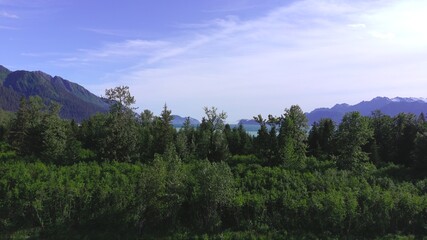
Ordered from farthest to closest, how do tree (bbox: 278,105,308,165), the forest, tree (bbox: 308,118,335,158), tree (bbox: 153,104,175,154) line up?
tree (bbox: 308,118,335,158) → tree (bbox: 153,104,175,154) → tree (bbox: 278,105,308,165) → the forest

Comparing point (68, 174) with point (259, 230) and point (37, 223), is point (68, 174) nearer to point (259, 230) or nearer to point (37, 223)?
point (37, 223)

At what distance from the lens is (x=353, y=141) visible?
3938cm

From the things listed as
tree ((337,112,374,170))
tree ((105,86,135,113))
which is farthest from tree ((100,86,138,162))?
tree ((337,112,374,170))

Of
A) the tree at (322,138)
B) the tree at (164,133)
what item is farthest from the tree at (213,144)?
the tree at (322,138)

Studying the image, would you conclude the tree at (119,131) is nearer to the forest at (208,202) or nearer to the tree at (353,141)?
the forest at (208,202)

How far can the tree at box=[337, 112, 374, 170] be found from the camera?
128 feet

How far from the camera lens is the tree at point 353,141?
1542 inches

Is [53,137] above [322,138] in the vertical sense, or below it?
above

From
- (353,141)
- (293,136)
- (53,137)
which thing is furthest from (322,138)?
(53,137)

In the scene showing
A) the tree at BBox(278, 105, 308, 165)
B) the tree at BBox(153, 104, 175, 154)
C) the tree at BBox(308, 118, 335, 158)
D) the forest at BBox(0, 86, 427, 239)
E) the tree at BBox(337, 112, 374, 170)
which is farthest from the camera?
the tree at BBox(308, 118, 335, 158)

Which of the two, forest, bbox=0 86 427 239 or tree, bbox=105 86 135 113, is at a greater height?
tree, bbox=105 86 135 113

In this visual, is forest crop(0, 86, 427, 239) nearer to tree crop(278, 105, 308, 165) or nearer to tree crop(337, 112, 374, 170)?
tree crop(337, 112, 374, 170)

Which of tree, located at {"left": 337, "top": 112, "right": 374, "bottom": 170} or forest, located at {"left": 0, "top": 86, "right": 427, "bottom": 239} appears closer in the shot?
forest, located at {"left": 0, "top": 86, "right": 427, "bottom": 239}

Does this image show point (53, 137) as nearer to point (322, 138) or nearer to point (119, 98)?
point (119, 98)
